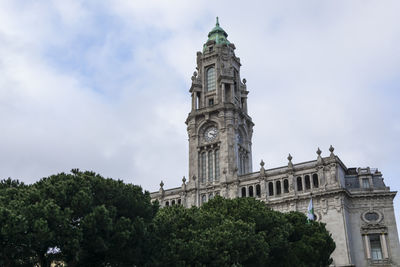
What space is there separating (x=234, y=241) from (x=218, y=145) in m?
44.3

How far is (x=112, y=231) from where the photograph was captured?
1289 inches

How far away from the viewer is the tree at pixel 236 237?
3784 cm

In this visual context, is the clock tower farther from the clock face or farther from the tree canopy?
the tree canopy

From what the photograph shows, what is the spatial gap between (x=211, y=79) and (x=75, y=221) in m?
63.2

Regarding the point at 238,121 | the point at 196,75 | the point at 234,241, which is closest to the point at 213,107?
the point at 238,121

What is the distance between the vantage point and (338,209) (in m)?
67.2

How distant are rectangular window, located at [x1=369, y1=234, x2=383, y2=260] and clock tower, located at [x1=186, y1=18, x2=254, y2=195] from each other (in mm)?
23335

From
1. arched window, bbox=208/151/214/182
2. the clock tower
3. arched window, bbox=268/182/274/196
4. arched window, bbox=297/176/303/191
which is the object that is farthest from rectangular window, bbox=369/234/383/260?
arched window, bbox=208/151/214/182

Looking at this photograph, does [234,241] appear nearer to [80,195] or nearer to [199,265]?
[199,265]

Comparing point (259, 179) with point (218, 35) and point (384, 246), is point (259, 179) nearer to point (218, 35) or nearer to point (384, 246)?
A: point (384, 246)

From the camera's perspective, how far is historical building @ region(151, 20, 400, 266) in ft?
220

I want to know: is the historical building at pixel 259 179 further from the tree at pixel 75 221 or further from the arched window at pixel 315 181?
the tree at pixel 75 221

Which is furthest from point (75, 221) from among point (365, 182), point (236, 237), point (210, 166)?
point (365, 182)

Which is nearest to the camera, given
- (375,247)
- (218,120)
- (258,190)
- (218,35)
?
(375,247)
